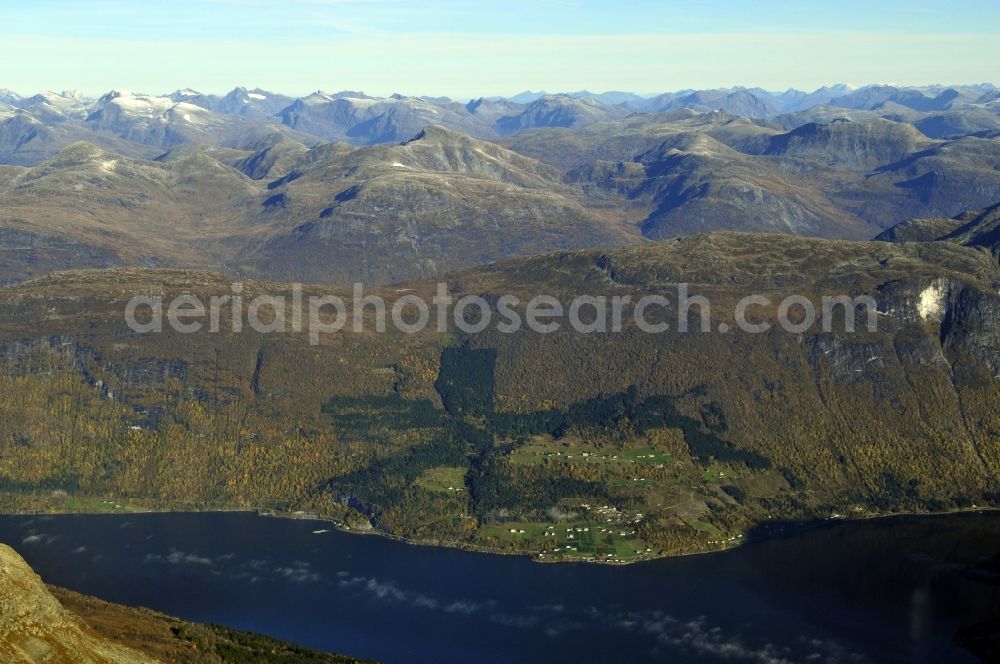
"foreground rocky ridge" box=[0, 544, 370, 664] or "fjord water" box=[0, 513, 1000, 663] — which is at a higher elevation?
"foreground rocky ridge" box=[0, 544, 370, 664]

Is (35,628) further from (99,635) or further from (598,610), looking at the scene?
(598,610)

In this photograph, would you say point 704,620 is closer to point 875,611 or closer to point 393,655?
point 875,611

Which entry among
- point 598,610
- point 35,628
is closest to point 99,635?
point 35,628

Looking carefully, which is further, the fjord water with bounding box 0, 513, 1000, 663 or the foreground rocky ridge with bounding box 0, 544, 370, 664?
the fjord water with bounding box 0, 513, 1000, 663

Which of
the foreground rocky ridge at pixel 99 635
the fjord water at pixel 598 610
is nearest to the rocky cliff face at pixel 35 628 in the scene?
the foreground rocky ridge at pixel 99 635

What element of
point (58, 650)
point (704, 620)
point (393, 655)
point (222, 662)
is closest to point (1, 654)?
point (58, 650)

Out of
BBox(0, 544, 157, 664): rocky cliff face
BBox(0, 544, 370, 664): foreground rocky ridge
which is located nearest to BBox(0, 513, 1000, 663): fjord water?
BBox(0, 544, 370, 664): foreground rocky ridge

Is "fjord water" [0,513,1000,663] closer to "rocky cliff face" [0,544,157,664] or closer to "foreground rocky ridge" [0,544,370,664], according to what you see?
"foreground rocky ridge" [0,544,370,664]

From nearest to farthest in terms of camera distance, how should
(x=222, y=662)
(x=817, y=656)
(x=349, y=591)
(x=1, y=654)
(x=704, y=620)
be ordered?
(x=1, y=654) → (x=222, y=662) → (x=817, y=656) → (x=704, y=620) → (x=349, y=591)

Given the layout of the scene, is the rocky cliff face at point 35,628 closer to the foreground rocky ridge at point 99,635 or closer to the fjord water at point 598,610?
the foreground rocky ridge at point 99,635
